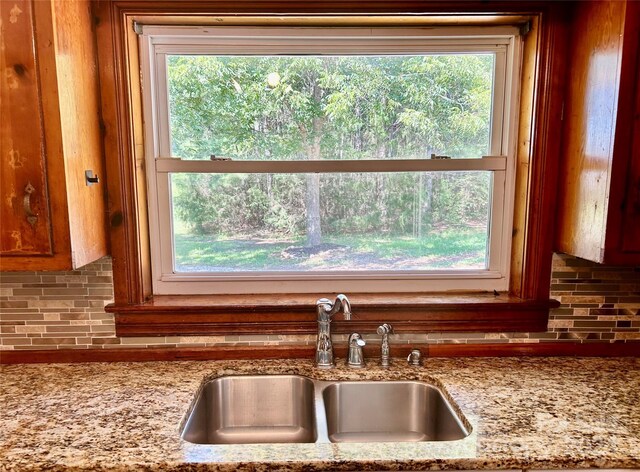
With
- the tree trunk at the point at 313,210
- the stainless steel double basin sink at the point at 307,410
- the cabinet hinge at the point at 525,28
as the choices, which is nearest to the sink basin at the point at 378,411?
the stainless steel double basin sink at the point at 307,410

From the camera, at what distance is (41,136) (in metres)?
1.16

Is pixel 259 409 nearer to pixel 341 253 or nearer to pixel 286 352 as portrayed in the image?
pixel 286 352

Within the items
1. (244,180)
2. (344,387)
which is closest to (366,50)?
(244,180)

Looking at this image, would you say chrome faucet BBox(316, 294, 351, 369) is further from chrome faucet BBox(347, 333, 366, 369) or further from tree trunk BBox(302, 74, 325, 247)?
tree trunk BBox(302, 74, 325, 247)

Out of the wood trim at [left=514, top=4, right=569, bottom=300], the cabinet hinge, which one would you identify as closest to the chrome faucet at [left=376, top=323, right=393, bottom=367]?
the wood trim at [left=514, top=4, right=569, bottom=300]

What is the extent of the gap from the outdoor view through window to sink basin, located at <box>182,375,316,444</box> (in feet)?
1.38

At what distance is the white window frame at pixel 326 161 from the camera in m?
1.53

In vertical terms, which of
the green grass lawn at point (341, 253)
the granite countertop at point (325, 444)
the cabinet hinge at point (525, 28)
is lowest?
the granite countertop at point (325, 444)

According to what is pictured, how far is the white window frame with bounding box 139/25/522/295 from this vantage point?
5.03ft

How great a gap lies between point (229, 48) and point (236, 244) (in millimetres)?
697

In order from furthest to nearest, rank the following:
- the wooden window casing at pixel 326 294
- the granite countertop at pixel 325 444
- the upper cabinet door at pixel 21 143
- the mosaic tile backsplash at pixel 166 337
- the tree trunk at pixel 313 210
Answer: the tree trunk at pixel 313 210 < the mosaic tile backsplash at pixel 166 337 < the wooden window casing at pixel 326 294 < the upper cabinet door at pixel 21 143 < the granite countertop at pixel 325 444

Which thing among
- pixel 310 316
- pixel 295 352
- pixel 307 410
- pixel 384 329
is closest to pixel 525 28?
pixel 384 329

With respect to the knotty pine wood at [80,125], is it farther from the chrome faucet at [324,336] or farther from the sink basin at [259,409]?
the chrome faucet at [324,336]

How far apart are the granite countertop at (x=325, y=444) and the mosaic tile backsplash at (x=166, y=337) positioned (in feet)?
0.27
